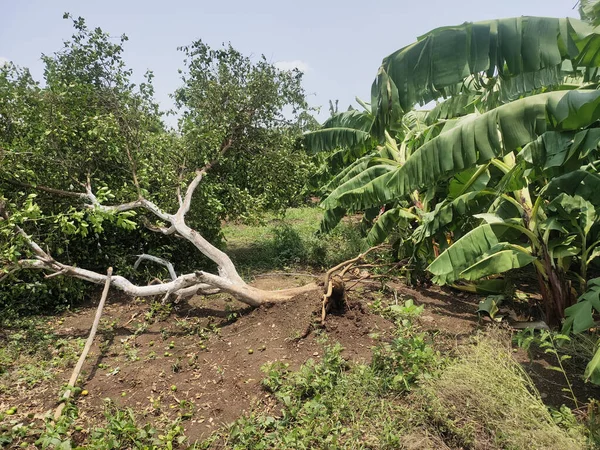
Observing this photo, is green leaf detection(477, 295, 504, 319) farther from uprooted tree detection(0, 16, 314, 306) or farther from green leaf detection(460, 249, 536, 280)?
uprooted tree detection(0, 16, 314, 306)

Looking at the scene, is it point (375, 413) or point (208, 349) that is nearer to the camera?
point (375, 413)

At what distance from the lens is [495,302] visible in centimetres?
550

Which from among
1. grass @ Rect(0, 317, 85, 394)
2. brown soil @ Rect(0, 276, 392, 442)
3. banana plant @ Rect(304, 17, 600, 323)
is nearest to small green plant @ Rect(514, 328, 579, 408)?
banana plant @ Rect(304, 17, 600, 323)

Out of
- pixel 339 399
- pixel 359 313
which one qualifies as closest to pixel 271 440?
pixel 339 399

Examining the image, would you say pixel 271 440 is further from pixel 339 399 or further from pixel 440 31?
pixel 440 31

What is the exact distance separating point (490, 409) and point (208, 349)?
10.8 feet

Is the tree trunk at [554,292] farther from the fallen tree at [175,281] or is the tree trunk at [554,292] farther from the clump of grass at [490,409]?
the fallen tree at [175,281]

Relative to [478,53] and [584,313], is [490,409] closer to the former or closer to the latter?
[584,313]

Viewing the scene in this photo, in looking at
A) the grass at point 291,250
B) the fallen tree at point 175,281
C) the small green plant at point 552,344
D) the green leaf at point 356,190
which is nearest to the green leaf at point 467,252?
the small green plant at point 552,344

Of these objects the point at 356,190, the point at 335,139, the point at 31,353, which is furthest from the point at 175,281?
the point at 335,139

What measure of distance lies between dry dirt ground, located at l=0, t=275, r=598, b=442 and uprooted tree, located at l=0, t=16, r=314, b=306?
495 millimetres

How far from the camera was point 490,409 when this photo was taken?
325 cm

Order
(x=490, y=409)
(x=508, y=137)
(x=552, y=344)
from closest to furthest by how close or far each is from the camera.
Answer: (x=490, y=409) → (x=552, y=344) → (x=508, y=137)

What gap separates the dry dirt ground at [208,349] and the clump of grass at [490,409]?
72cm
